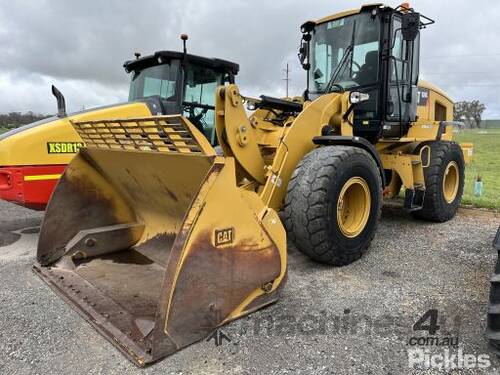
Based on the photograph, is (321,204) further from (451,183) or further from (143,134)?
(451,183)

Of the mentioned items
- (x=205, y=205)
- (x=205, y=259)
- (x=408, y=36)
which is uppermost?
(x=408, y=36)

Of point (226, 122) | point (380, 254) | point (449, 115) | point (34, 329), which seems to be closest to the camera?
point (34, 329)

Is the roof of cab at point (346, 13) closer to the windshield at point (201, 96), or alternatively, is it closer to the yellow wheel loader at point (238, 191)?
the yellow wheel loader at point (238, 191)

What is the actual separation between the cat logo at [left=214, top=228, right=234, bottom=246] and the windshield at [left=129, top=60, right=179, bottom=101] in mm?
3266

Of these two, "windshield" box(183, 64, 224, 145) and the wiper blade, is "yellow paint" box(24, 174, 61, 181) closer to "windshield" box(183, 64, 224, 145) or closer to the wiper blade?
"windshield" box(183, 64, 224, 145)

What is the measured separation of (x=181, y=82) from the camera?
5602mm

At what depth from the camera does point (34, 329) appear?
9.82ft

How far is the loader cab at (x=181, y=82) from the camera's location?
559 centimetres

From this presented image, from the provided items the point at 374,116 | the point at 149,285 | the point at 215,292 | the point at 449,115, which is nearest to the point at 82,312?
the point at 149,285

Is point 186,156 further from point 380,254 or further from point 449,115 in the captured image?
point 449,115

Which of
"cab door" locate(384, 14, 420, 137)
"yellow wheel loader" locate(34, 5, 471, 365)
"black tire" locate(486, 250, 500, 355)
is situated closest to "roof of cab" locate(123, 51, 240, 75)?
"yellow wheel loader" locate(34, 5, 471, 365)

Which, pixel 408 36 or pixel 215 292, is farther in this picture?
pixel 408 36

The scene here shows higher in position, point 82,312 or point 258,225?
point 258,225

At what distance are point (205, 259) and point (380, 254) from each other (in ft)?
8.49
